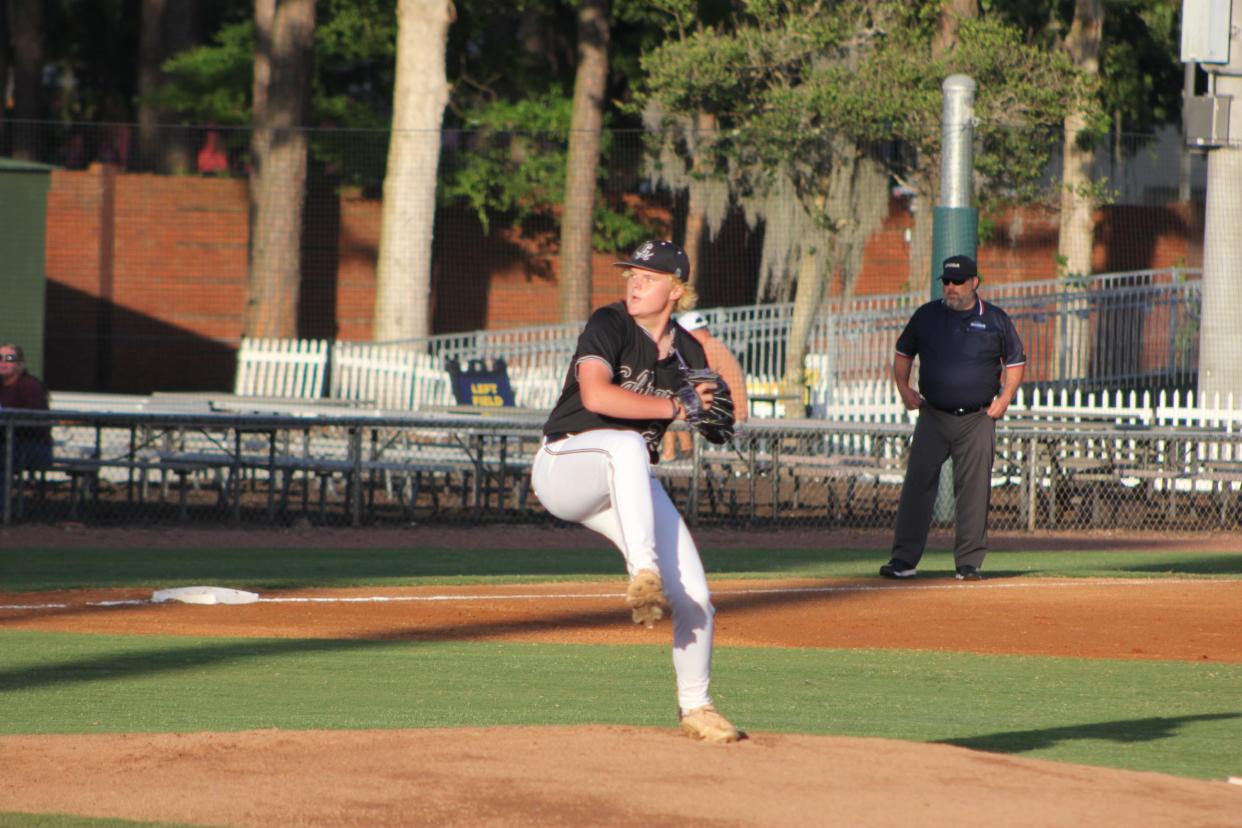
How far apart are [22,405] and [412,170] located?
30.9 ft

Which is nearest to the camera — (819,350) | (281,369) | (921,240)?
(281,369)

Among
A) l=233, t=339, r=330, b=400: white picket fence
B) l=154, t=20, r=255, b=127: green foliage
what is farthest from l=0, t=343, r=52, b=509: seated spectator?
l=154, t=20, r=255, b=127: green foliage

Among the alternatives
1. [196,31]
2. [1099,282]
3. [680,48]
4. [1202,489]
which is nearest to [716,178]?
[680,48]

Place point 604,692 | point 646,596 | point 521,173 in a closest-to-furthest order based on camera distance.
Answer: point 646,596
point 604,692
point 521,173

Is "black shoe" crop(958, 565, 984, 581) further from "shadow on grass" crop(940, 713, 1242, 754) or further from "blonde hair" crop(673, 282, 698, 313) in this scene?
"blonde hair" crop(673, 282, 698, 313)

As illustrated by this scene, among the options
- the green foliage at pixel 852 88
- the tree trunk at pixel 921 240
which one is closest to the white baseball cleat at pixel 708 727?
the green foliage at pixel 852 88

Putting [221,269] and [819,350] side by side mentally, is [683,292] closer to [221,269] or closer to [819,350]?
[819,350]

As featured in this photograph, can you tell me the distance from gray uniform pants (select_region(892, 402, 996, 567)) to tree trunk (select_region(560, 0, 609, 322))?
15.7 m

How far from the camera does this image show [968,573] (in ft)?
41.8

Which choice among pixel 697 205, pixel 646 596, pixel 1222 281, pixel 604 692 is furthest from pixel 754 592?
pixel 697 205

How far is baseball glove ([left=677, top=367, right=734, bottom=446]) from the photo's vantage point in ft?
20.9

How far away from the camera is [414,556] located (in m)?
15.0

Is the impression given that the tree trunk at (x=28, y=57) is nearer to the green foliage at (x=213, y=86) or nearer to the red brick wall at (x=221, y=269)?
the green foliage at (x=213, y=86)

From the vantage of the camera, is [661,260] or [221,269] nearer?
[661,260]
